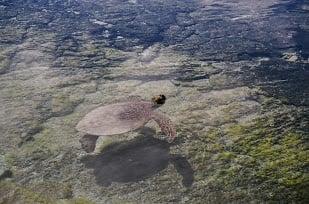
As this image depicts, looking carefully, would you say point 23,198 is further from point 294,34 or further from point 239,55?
point 294,34

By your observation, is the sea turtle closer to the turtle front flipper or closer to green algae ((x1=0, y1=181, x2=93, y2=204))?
the turtle front flipper

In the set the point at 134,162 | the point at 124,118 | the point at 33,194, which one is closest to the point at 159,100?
the point at 124,118

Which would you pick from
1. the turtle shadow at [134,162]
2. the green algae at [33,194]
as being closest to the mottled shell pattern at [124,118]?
the turtle shadow at [134,162]

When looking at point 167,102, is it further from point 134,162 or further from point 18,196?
point 18,196

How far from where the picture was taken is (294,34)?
512 cm

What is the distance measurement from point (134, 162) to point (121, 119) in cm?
52

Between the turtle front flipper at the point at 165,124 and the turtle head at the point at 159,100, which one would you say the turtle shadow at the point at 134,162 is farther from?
the turtle head at the point at 159,100

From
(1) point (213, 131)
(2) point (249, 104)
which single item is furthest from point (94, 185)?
(2) point (249, 104)

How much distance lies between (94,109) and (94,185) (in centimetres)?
97

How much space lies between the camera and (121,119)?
10.2 feet

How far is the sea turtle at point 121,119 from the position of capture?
295cm

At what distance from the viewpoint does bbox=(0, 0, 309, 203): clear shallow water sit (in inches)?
97.3

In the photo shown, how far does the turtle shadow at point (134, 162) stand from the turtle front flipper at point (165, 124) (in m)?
0.10

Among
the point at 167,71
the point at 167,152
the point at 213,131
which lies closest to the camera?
the point at 167,152
